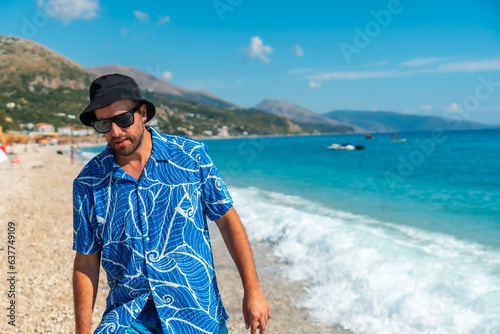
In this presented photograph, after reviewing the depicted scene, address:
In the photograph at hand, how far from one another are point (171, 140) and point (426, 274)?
227 inches

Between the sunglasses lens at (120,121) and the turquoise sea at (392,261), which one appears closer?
the sunglasses lens at (120,121)

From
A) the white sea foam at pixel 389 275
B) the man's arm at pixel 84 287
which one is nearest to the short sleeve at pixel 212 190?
the man's arm at pixel 84 287

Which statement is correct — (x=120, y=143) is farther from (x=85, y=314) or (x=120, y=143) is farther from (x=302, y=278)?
(x=302, y=278)

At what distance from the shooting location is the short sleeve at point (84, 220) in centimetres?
176

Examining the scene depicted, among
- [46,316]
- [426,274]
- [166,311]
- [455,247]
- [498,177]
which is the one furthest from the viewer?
[498,177]

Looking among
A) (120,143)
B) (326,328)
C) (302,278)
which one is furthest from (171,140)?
(302,278)

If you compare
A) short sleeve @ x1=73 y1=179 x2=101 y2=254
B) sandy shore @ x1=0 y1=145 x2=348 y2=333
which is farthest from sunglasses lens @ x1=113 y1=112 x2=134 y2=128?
sandy shore @ x1=0 y1=145 x2=348 y2=333

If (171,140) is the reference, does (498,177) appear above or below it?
below

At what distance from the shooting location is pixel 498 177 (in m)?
28.8

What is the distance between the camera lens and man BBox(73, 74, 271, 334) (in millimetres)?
1730

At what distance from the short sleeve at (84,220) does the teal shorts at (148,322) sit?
13.5 inches

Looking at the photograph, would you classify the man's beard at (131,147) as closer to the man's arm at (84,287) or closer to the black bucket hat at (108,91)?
the black bucket hat at (108,91)

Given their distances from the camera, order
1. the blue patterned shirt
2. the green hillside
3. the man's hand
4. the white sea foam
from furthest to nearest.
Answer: the green hillside → the white sea foam → the man's hand → the blue patterned shirt

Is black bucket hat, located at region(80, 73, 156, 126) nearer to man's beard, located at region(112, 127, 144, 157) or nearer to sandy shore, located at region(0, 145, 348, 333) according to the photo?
man's beard, located at region(112, 127, 144, 157)
